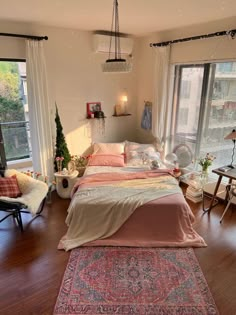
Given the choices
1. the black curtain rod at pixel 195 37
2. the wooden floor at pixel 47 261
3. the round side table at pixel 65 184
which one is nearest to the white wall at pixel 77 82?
the round side table at pixel 65 184

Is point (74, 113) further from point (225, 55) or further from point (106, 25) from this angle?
point (225, 55)

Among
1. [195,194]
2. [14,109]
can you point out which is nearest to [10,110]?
[14,109]

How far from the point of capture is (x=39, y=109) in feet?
12.4

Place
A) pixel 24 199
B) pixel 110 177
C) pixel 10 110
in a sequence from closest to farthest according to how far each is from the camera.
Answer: pixel 24 199, pixel 110 177, pixel 10 110

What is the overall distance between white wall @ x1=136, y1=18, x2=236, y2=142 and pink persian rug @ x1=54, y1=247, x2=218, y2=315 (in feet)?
8.98

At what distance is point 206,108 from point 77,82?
7.57ft

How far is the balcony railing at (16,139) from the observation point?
446 centimetres

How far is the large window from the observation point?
3.61 metres

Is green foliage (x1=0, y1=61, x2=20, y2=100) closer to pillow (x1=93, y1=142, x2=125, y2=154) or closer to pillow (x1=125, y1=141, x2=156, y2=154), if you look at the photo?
pillow (x1=93, y1=142, x2=125, y2=154)

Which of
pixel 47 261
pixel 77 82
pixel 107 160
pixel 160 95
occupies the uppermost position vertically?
pixel 77 82

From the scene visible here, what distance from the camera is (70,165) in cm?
432

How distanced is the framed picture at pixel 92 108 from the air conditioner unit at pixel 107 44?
948mm

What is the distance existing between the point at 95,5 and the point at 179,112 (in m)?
2.42

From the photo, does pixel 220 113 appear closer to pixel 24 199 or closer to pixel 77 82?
pixel 77 82
